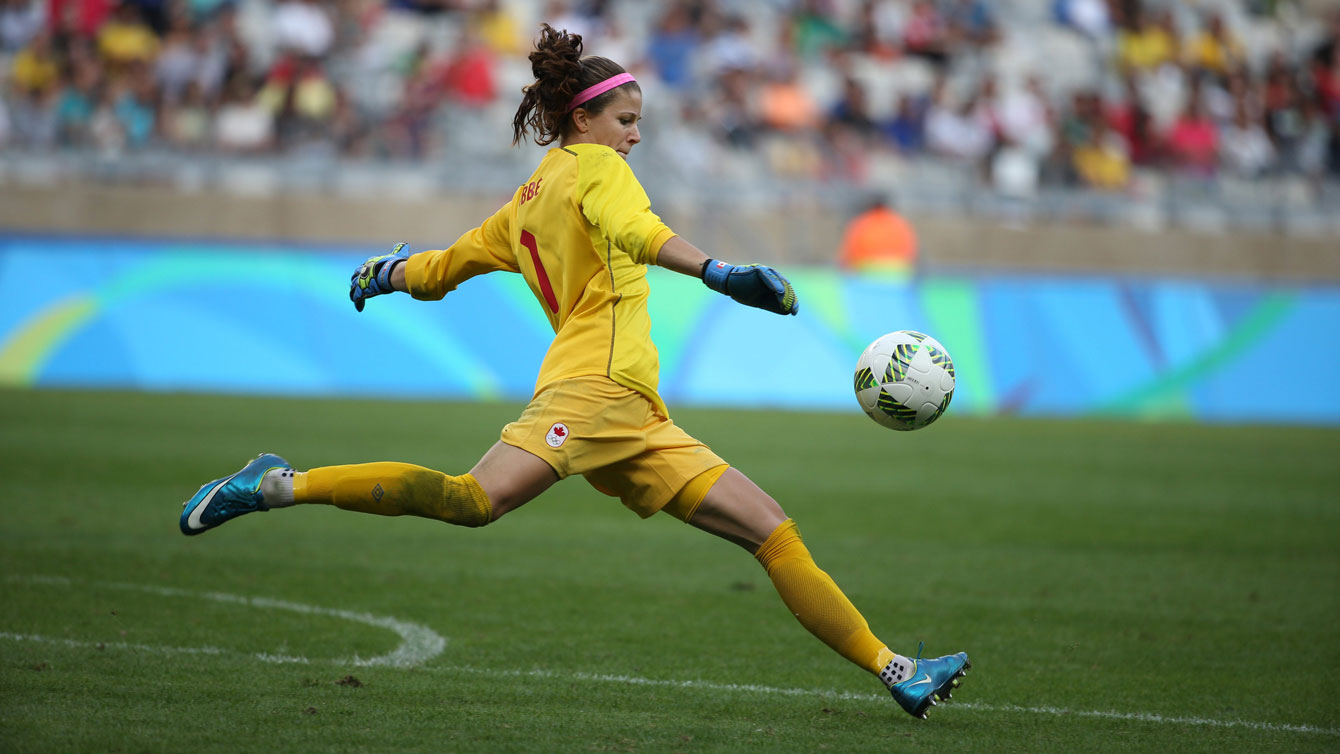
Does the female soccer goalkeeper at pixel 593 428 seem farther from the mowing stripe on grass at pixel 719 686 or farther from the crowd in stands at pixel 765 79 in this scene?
the crowd in stands at pixel 765 79

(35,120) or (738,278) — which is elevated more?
(35,120)

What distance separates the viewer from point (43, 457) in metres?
10.4

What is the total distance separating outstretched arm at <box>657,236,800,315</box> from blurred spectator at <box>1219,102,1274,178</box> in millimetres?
19606

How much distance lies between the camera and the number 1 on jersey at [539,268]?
4926 mm

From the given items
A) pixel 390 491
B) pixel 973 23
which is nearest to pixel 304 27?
pixel 973 23

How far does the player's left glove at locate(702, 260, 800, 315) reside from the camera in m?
4.34

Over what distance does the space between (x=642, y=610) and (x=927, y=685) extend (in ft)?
7.02

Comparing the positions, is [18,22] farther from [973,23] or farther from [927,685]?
[927,685]

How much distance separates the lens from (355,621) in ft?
20.2

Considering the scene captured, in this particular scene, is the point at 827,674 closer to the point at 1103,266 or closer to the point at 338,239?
the point at 338,239

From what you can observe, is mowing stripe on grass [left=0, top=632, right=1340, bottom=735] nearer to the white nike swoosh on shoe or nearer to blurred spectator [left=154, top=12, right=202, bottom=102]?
the white nike swoosh on shoe

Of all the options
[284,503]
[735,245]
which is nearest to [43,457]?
[284,503]

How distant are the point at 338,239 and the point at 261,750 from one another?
15.8 m

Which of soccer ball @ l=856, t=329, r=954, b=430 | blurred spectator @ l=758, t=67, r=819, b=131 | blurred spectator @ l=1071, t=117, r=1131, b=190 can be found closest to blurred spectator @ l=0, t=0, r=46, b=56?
blurred spectator @ l=758, t=67, r=819, b=131
